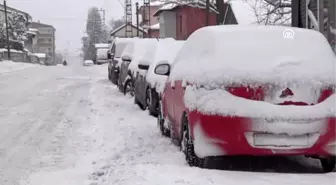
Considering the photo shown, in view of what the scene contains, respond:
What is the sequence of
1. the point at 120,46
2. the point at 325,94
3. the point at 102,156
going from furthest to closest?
the point at 120,46, the point at 102,156, the point at 325,94

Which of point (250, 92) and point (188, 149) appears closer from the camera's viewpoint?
point (250, 92)

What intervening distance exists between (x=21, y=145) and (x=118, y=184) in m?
3.44

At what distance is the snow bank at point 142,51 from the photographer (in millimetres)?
12538

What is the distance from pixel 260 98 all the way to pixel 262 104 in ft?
0.26

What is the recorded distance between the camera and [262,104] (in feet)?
17.8

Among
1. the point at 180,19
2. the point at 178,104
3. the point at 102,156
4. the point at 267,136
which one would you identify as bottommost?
the point at 102,156

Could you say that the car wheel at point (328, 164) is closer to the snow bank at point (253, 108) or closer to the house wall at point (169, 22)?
the snow bank at point (253, 108)

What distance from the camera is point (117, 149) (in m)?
7.46

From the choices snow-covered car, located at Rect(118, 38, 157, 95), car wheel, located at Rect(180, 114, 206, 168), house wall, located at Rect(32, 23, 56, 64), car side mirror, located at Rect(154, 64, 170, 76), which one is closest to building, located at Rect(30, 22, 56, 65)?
house wall, located at Rect(32, 23, 56, 64)

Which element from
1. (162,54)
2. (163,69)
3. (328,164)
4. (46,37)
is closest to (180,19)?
(162,54)

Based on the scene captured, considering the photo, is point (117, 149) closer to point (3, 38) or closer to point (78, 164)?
point (78, 164)

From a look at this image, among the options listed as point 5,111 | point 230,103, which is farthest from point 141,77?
point 230,103

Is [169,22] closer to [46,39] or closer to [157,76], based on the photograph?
[157,76]

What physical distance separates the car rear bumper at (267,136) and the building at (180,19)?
39.7 m
